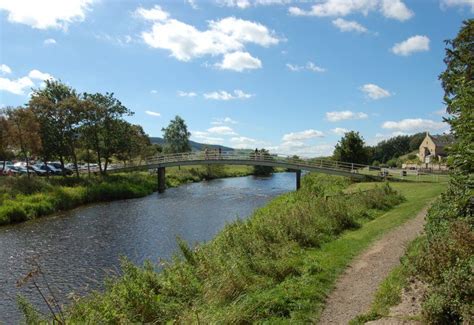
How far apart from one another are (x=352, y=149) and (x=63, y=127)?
31420 millimetres

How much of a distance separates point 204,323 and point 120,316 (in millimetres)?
2425

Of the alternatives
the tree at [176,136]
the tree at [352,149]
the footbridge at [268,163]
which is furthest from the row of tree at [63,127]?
the tree at [176,136]

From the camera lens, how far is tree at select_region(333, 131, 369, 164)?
42.7m

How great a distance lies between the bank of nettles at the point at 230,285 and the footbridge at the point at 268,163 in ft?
85.2

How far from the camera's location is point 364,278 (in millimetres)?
9531

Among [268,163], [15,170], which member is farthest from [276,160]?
[15,170]

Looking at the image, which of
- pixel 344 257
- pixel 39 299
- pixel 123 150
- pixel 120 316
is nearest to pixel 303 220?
pixel 344 257

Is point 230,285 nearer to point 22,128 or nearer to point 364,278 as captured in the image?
point 364,278

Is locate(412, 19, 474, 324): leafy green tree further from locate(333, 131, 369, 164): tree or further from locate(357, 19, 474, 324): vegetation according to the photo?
locate(333, 131, 369, 164): tree

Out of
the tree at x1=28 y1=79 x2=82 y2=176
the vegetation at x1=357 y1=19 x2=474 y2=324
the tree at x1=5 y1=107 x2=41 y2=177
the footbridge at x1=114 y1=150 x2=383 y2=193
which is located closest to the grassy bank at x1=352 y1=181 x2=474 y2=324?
the vegetation at x1=357 y1=19 x2=474 y2=324

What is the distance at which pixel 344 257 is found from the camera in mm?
11430

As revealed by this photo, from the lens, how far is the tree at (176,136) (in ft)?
297

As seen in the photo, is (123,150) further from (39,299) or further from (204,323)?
(204,323)

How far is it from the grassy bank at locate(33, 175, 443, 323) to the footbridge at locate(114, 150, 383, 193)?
79.3 feet
